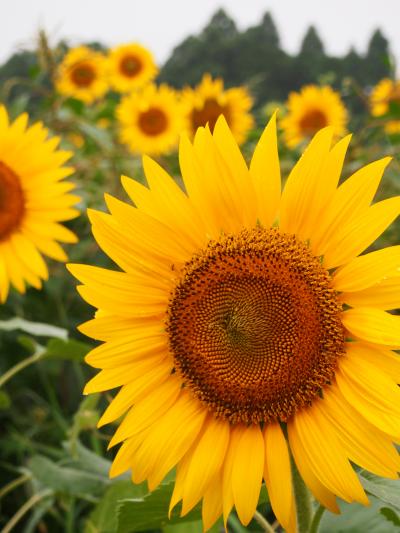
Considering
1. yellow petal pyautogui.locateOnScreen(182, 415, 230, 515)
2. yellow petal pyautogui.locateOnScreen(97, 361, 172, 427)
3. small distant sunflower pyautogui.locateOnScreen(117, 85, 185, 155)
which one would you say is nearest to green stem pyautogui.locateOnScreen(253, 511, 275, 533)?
yellow petal pyautogui.locateOnScreen(182, 415, 230, 515)

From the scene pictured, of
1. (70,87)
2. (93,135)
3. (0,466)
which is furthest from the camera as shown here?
(70,87)

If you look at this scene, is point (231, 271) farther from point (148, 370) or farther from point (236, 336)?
point (148, 370)

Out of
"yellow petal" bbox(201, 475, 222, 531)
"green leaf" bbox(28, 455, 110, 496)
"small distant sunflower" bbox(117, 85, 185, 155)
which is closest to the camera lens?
"yellow petal" bbox(201, 475, 222, 531)

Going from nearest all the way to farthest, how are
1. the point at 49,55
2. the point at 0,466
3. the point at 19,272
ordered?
the point at 19,272 < the point at 0,466 < the point at 49,55

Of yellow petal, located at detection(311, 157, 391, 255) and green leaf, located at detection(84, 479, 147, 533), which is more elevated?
yellow petal, located at detection(311, 157, 391, 255)

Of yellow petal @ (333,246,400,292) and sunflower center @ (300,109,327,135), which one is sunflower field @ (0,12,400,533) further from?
sunflower center @ (300,109,327,135)

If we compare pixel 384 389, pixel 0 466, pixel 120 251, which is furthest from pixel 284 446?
pixel 0 466
